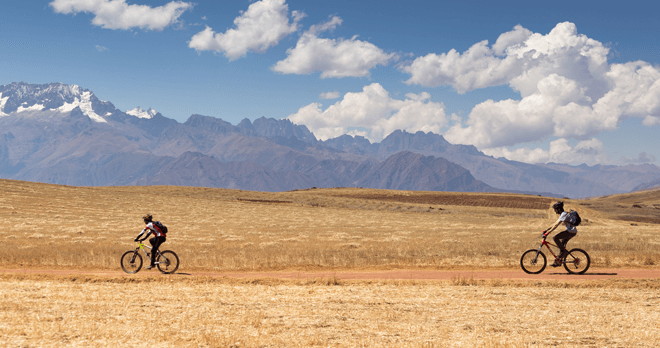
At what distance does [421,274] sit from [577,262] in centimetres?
741

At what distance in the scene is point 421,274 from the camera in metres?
22.0

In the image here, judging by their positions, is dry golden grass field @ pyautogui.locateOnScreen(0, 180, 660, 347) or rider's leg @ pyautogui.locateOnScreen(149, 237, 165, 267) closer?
dry golden grass field @ pyautogui.locateOnScreen(0, 180, 660, 347)

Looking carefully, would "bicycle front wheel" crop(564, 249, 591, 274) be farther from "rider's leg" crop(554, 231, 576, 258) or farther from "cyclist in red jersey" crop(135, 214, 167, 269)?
"cyclist in red jersey" crop(135, 214, 167, 269)

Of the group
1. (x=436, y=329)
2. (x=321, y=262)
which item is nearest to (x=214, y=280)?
(x=321, y=262)

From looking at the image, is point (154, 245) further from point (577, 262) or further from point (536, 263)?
point (577, 262)

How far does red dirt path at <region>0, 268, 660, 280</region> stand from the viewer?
20578mm

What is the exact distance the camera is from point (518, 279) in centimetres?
1959

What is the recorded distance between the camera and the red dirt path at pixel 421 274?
20.6m

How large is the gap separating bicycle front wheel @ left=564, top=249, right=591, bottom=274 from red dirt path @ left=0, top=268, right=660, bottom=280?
34cm

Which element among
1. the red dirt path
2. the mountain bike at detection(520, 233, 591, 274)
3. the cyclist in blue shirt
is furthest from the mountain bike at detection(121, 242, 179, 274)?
the cyclist in blue shirt

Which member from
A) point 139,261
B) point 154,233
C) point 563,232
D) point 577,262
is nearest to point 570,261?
point 577,262

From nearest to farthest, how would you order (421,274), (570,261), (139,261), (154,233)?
(154,233) < (570,261) < (139,261) < (421,274)

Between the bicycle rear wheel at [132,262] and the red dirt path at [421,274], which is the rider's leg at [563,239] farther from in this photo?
the bicycle rear wheel at [132,262]

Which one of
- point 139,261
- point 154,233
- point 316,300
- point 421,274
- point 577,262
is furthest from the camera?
point 421,274
